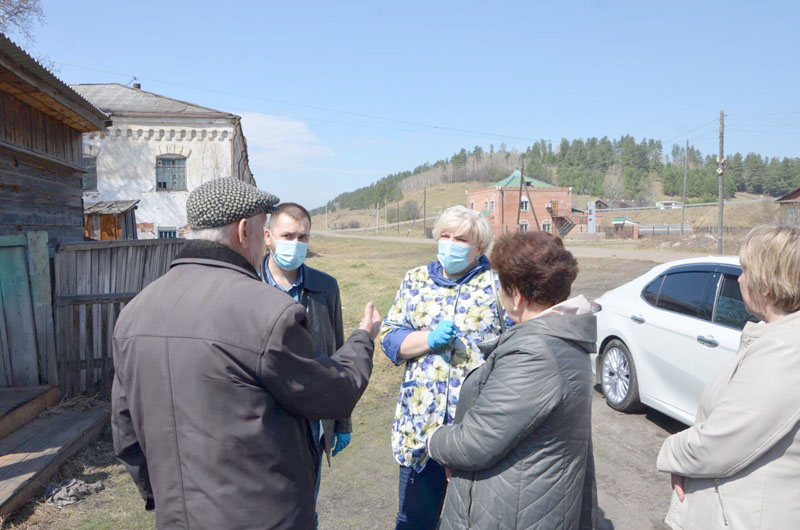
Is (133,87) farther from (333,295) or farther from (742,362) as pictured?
(742,362)

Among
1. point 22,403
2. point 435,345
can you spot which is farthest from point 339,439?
point 22,403

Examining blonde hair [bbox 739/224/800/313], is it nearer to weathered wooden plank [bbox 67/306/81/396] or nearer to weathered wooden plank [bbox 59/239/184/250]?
weathered wooden plank [bbox 59/239/184/250]

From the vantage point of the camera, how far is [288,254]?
3074mm

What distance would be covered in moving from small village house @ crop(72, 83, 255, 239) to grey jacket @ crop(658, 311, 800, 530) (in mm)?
21018

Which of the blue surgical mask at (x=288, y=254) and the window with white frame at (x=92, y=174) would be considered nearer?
the blue surgical mask at (x=288, y=254)

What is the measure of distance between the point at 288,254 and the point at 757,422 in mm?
2270

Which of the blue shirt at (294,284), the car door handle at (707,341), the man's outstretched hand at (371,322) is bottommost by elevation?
the car door handle at (707,341)

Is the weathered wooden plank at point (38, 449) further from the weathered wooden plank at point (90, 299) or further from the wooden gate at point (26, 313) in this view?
the weathered wooden plank at point (90, 299)

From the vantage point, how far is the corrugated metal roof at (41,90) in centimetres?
495

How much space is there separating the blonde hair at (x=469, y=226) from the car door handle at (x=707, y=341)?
→ 2.77m

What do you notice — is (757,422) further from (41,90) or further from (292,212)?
(41,90)

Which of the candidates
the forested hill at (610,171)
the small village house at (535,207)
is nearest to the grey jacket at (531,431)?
the small village house at (535,207)

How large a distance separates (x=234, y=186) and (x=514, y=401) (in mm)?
1209

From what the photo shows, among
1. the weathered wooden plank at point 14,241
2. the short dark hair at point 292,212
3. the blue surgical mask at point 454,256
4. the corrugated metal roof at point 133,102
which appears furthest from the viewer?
the corrugated metal roof at point 133,102
